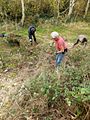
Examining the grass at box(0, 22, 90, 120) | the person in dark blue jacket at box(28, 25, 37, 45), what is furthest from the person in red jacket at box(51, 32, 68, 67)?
the person in dark blue jacket at box(28, 25, 37, 45)

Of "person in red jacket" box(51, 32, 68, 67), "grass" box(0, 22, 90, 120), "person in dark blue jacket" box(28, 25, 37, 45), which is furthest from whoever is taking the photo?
"person in dark blue jacket" box(28, 25, 37, 45)

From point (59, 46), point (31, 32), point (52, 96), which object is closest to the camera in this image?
→ point (52, 96)

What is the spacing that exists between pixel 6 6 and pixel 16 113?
42.4ft

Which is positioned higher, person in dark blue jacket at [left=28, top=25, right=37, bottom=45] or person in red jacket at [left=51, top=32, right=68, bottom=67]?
person in red jacket at [left=51, top=32, right=68, bottom=67]

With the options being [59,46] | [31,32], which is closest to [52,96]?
[59,46]

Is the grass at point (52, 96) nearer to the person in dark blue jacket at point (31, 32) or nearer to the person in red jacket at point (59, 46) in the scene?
the person in red jacket at point (59, 46)

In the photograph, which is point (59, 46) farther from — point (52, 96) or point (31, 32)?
point (31, 32)

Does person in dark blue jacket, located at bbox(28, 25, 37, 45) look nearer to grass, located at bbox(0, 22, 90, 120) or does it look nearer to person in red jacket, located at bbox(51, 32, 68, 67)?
person in red jacket, located at bbox(51, 32, 68, 67)

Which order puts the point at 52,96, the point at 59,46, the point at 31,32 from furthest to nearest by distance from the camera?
1. the point at 31,32
2. the point at 59,46
3. the point at 52,96

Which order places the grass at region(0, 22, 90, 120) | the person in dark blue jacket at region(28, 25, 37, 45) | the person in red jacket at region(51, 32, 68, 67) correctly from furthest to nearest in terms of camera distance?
the person in dark blue jacket at region(28, 25, 37, 45) < the person in red jacket at region(51, 32, 68, 67) < the grass at region(0, 22, 90, 120)

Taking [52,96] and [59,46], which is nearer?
[52,96]

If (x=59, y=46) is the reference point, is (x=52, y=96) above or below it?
below

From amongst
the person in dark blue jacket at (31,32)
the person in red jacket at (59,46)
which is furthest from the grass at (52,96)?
the person in dark blue jacket at (31,32)

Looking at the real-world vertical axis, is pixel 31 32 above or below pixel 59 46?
below
